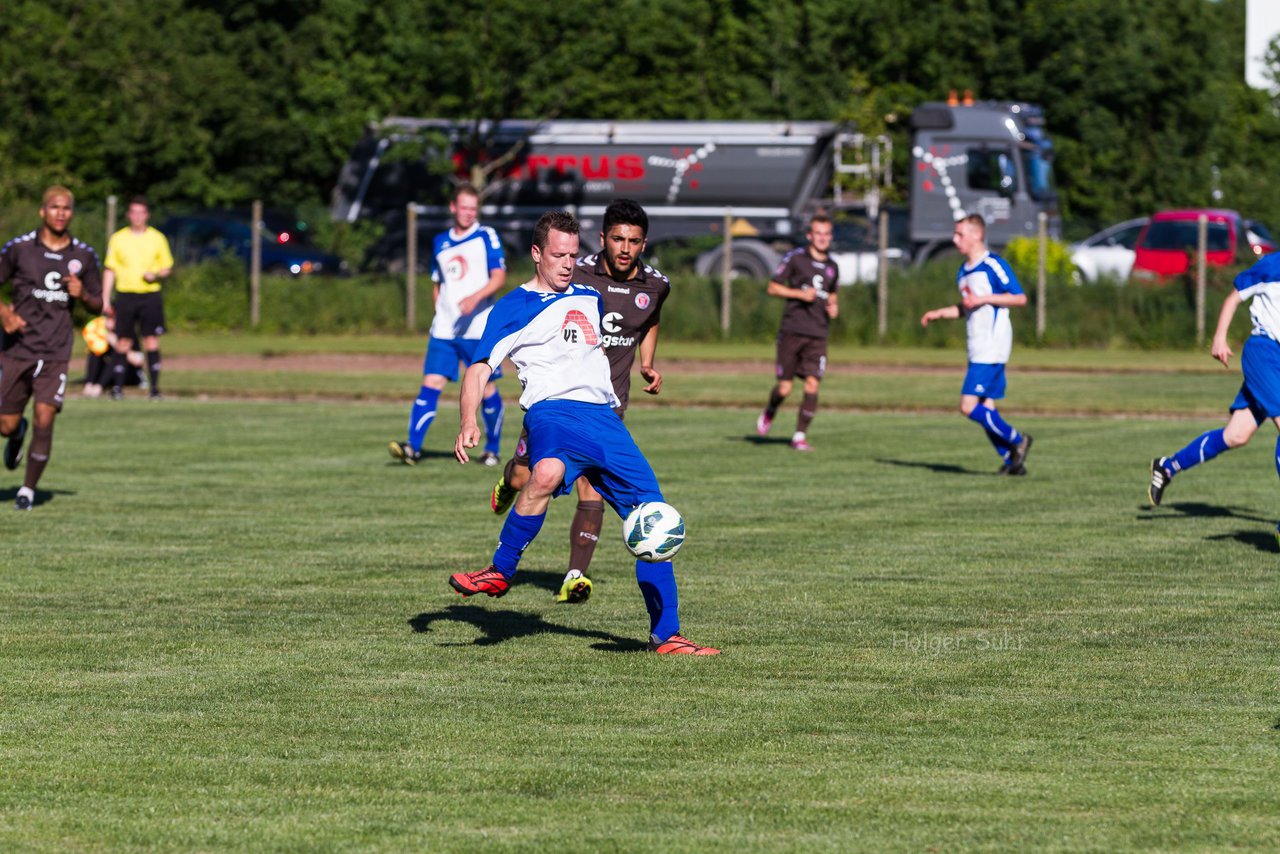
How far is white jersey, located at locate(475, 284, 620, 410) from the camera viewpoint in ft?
29.7

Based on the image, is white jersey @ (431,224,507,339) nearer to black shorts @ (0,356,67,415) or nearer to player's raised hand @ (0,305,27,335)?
black shorts @ (0,356,67,415)

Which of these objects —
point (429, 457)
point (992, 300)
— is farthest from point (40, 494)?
point (992, 300)

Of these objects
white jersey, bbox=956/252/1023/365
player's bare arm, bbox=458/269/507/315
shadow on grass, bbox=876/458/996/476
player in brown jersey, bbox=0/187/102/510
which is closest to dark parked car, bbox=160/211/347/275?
player's bare arm, bbox=458/269/507/315

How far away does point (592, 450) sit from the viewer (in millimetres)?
8875

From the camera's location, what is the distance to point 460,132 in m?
46.8

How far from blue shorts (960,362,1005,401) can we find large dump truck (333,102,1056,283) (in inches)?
957

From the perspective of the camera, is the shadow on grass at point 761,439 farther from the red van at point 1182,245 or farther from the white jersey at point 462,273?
the red van at point 1182,245

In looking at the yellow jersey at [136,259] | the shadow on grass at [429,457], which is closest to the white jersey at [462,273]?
the shadow on grass at [429,457]

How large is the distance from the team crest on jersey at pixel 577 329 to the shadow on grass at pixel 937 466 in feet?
28.0

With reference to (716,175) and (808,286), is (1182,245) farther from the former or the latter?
(808,286)

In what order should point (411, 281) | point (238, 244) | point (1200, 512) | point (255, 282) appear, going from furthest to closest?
point (238, 244)
point (255, 282)
point (411, 281)
point (1200, 512)

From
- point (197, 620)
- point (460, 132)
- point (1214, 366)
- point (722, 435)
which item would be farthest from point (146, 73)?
point (197, 620)

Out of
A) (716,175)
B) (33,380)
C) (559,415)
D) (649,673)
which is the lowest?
(649,673)

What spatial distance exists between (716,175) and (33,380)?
31909 mm
